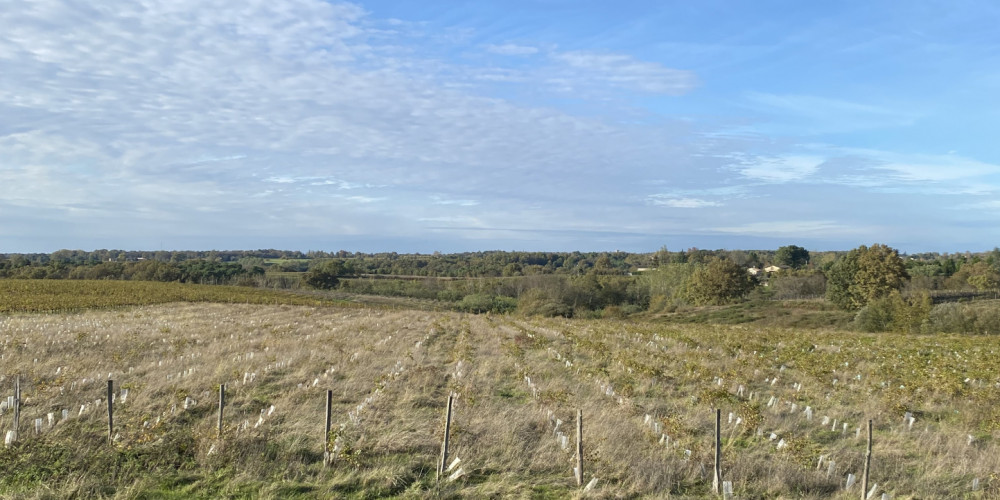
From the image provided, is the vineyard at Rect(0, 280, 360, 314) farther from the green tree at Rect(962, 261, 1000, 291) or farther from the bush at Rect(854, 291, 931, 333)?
the green tree at Rect(962, 261, 1000, 291)

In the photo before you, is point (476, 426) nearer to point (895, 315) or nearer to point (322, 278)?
Answer: point (895, 315)

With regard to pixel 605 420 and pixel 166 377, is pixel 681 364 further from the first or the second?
pixel 166 377

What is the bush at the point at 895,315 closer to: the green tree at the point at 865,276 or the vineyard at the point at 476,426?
the green tree at the point at 865,276

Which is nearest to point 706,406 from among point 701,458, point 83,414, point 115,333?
point 701,458

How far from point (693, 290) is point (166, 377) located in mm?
80821

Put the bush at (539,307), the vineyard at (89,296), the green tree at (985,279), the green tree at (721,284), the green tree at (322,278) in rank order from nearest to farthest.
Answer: the vineyard at (89,296) → the bush at (539,307) → the green tree at (985,279) → the green tree at (721,284) → the green tree at (322,278)

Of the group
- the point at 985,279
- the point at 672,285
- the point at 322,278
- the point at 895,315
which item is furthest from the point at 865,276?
the point at 322,278

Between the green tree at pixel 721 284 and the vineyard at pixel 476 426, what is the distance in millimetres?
64192

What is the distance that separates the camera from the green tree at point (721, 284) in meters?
79.2

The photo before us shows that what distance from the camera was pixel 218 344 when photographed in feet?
63.7

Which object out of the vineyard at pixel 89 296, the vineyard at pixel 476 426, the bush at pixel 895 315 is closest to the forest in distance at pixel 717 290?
the bush at pixel 895 315

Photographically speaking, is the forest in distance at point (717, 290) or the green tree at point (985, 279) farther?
the green tree at point (985, 279)

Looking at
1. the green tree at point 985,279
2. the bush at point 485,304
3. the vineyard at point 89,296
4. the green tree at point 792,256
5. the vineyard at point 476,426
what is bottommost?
the bush at point 485,304

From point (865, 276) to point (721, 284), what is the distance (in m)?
18.0
